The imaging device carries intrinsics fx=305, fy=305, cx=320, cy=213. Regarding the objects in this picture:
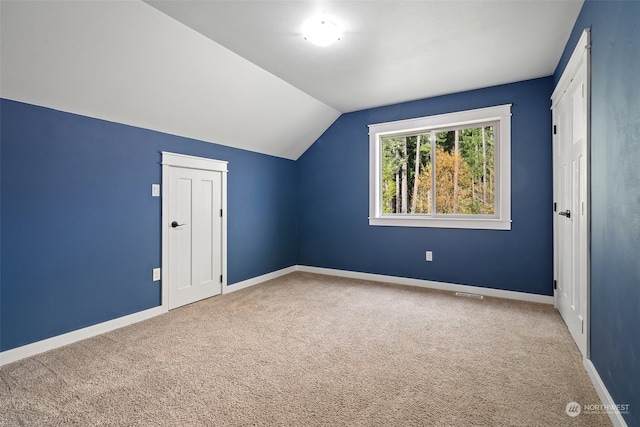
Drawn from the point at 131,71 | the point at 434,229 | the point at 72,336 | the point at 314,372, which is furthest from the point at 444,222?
the point at 72,336

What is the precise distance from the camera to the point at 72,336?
2562 millimetres

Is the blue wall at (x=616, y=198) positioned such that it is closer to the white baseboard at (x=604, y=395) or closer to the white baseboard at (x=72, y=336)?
the white baseboard at (x=604, y=395)

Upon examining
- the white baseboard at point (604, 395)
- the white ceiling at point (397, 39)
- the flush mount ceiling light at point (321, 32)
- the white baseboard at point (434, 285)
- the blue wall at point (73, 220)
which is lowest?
the white baseboard at point (604, 395)

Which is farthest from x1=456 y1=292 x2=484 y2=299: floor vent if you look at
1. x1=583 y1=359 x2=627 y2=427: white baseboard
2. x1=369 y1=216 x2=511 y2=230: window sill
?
x1=583 y1=359 x2=627 y2=427: white baseboard

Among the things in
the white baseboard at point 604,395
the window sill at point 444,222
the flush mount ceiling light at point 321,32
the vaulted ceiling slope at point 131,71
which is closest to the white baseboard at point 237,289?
the window sill at point 444,222

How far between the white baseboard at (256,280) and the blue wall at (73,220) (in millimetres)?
982

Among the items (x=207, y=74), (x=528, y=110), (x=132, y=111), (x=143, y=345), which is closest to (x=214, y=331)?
(x=143, y=345)

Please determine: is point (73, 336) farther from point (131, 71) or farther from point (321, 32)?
point (321, 32)

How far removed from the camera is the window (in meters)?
3.74

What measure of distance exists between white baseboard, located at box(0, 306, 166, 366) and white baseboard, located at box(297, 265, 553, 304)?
2.51m

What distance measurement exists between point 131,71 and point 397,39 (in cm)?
226

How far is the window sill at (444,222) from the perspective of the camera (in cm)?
369

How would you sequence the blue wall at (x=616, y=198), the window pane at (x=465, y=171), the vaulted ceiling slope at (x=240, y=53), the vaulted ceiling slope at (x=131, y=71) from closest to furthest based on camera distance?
1. the blue wall at (x=616, y=198)
2. the vaulted ceiling slope at (x=131, y=71)
3. the vaulted ceiling slope at (x=240, y=53)
4. the window pane at (x=465, y=171)

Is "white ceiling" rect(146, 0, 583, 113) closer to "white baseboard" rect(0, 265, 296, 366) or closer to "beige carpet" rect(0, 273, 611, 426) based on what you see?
"beige carpet" rect(0, 273, 611, 426)
